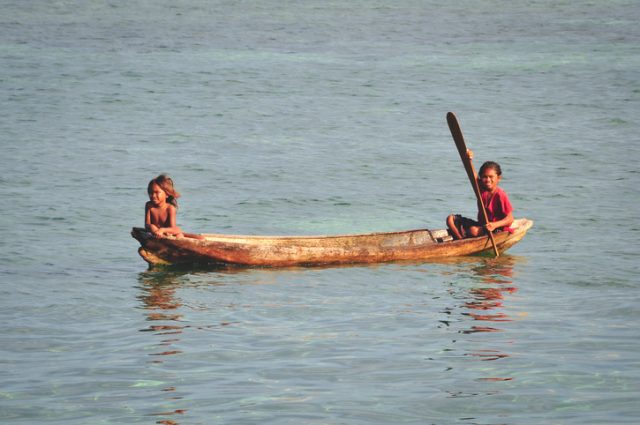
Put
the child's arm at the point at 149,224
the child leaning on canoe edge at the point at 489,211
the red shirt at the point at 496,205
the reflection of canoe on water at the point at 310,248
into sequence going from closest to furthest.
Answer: the child's arm at the point at 149,224, the reflection of canoe on water at the point at 310,248, the child leaning on canoe edge at the point at 489,211, the red shirt at the point at 496,205

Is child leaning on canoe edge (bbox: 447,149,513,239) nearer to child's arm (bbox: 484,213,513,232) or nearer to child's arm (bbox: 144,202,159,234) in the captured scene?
child's arm (bbox: 484,213,513,232)

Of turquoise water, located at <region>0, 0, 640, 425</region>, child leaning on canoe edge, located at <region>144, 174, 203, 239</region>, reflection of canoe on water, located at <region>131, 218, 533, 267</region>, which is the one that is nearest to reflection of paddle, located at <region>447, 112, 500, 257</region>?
reflection of canoe on water, located at <region>131, 218, 533, 267</region>

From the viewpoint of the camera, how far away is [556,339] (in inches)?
328

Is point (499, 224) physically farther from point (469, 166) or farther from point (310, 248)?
point (310, 248)

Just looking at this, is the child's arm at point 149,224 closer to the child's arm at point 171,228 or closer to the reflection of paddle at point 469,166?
the child's arm at point 171,228

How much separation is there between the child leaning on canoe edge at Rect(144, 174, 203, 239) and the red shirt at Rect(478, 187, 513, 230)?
316 cm

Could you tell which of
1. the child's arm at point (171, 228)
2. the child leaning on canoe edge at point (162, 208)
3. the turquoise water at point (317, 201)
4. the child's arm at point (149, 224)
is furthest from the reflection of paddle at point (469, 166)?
the child's arm at point (149, 224)

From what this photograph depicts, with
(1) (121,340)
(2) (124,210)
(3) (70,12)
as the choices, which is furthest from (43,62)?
(1) (121,340)

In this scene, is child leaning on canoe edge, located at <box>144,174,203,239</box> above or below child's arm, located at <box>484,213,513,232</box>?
above

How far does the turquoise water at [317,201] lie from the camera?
23.5 ft

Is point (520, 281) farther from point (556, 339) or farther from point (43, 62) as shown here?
point (43, 62)

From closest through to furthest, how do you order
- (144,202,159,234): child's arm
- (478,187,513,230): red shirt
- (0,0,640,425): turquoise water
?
1. (0,0,640,425): turquoise water
2. (144,202,159,234): child's arm
3. (478,187,513,230): red shirt

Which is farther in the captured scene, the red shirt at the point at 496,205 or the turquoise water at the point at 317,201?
the red shirt at the point at 496,205

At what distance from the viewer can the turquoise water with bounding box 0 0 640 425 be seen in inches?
283
